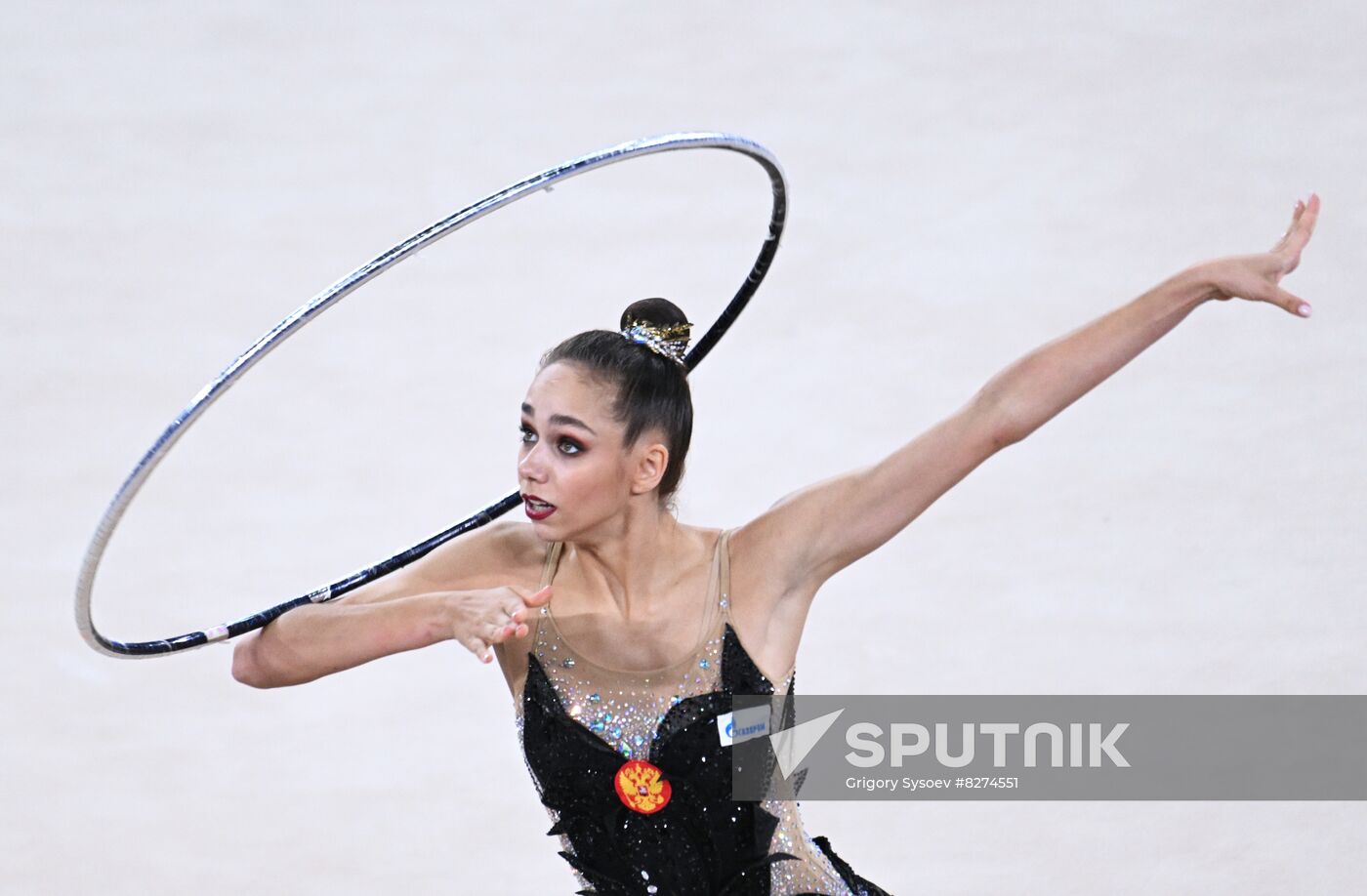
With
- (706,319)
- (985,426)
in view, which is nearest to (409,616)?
(985,426)

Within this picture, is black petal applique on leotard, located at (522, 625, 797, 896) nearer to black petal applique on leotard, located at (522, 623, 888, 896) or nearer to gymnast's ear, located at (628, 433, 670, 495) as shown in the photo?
black petal applique on leotard, located at (522, 623, 888, 896)

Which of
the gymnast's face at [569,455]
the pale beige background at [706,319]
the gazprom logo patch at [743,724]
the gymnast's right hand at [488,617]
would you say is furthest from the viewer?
the pale beige background at [706,319]

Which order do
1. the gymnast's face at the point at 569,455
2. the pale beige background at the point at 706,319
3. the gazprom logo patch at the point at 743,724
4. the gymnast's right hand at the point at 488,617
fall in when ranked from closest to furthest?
the gymnast's right hand at the point at 488,617, the gymnast's face at the point at 569,455, the gazprom logo patch at the point at 743,724, the pale beige background at the point at 706,319

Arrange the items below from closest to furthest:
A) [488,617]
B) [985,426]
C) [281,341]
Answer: [488,617]
[985,426]
[281,341]

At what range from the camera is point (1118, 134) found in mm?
6484

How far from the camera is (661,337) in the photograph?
2756mm

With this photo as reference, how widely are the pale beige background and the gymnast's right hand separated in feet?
6.25

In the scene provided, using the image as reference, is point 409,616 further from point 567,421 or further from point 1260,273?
point 1260,273

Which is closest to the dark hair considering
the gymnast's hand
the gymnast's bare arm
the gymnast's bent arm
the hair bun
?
the hair bun

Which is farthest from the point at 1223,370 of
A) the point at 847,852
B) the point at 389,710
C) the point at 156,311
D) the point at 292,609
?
the point at 292,609

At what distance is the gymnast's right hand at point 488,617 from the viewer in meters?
2.31

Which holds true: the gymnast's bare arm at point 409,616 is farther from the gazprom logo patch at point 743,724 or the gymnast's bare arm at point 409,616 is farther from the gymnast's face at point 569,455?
the gazprom logo patch at point 743,724

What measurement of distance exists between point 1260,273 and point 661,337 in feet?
2.73

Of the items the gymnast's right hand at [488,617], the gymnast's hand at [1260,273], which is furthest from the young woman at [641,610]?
the gymnast's hand at [1260,273]
